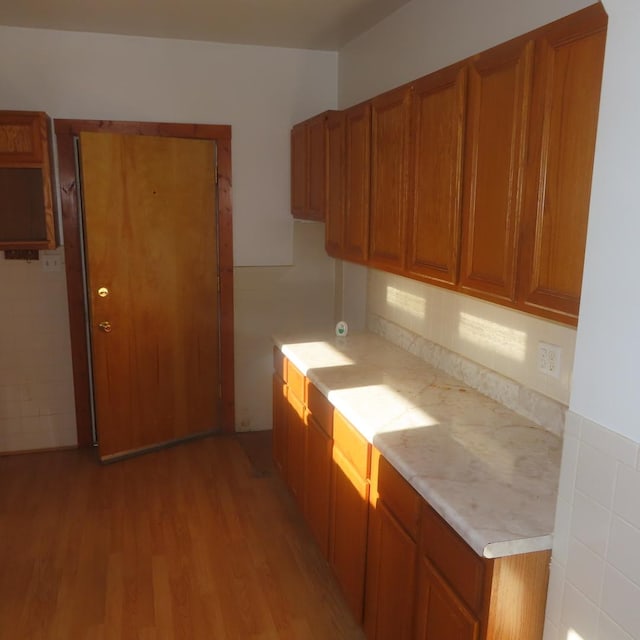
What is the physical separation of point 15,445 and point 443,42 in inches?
141

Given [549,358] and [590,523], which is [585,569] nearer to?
[590,523]

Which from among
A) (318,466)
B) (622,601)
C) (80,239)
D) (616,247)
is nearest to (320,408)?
(318,466)

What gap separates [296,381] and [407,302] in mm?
743

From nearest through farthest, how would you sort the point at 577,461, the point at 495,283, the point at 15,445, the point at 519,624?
the point at 577,461, the point at 519,624, the point at 495,283, the point at 15,445

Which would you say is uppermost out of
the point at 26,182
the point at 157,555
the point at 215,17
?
the point at 215,17

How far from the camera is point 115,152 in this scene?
3.77 metres

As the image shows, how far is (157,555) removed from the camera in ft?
9.78

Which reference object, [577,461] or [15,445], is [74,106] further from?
[577,461]

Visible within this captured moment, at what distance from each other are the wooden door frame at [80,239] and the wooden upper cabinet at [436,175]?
6.50ft

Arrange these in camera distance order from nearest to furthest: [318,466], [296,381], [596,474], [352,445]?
[596,474]
[352,445]
[318,466]
[296,381]

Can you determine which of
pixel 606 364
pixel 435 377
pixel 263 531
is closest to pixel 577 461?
pixel 606 364

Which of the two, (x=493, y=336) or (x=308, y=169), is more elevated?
(x=308, y=169)

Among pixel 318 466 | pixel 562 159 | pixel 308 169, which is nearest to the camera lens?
pixel 562 159

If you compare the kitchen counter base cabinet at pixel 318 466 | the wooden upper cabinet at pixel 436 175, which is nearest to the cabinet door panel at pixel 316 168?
the wooden upper cabinet at pixel 436 175
